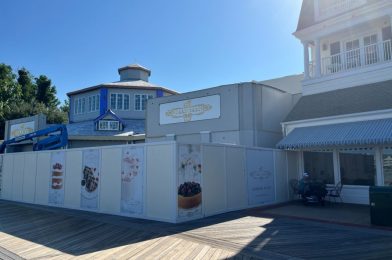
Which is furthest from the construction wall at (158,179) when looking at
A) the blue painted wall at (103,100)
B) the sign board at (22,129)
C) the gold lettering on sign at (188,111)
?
the blue painted wall at (103,100)

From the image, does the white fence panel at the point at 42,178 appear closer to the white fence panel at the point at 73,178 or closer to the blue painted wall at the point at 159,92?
the white fence panel at the point at 73,178

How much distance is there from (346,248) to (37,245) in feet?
23.2

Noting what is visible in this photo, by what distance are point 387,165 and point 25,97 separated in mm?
49760

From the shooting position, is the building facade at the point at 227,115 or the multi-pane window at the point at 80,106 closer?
the building facade at the point at 227,115

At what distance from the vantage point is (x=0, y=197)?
57.9 ft

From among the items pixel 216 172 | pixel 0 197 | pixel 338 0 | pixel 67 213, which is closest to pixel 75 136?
pixel 0 197

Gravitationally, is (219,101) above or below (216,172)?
above

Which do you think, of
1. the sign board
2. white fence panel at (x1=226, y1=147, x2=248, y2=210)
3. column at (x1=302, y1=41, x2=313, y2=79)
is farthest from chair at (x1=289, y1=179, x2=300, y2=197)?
the sign board

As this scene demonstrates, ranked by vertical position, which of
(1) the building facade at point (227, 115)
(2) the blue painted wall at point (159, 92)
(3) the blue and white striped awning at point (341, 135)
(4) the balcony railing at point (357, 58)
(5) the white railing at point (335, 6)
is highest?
(5) the white railing at point (335, 6)

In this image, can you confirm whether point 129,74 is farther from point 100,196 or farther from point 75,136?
point 100,196

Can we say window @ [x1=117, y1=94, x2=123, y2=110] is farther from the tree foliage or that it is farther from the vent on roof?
the tree foliage

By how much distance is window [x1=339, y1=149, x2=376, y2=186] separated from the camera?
543 inches

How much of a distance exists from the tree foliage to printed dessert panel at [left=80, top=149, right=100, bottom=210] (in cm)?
3346

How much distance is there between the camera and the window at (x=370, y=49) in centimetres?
1632
